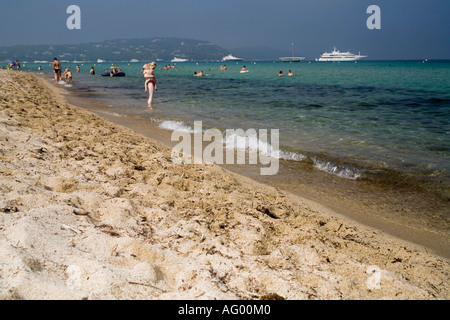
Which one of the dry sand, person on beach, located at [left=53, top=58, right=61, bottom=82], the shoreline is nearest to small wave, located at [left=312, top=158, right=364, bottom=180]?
the shoreline

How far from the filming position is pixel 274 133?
8.85m

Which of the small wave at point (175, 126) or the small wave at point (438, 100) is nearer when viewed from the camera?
the small wave at point (175, 126)

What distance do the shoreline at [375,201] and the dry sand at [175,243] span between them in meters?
0.34

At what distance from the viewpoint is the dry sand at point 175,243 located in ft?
6.97

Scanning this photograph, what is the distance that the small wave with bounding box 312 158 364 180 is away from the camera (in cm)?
572

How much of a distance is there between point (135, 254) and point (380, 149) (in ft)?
21.3

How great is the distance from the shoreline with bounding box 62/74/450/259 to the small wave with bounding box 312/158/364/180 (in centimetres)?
17

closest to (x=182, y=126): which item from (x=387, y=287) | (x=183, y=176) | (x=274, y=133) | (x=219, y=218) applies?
(x=274, y=133)

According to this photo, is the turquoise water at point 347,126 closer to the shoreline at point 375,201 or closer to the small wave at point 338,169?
the small wave at point 338,169

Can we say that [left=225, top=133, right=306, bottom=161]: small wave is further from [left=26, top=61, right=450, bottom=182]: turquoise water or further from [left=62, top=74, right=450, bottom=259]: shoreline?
[left=62, top=74, right=450, bottom=259]: shoreline

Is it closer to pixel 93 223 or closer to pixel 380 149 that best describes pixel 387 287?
pixel 93 223

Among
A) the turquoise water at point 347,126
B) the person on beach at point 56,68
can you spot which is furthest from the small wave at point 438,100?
the person on beach at point 56,68

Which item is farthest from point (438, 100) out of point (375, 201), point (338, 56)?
point (338, 56)

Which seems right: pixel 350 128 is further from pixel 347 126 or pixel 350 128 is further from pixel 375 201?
pixel 375 201
